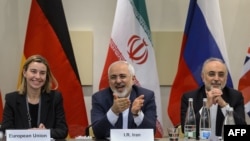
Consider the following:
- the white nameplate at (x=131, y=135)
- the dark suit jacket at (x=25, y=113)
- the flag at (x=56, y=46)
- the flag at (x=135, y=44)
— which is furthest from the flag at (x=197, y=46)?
the white nameplate at (x=131, y=135)

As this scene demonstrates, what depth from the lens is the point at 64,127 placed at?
346cm

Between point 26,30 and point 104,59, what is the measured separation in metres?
0.94

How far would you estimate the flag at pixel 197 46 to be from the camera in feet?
14.5

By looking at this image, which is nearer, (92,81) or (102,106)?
(102,106)

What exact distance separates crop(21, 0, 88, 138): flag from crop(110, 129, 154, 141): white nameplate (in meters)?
1.91

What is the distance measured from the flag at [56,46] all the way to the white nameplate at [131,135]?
6.27 ft

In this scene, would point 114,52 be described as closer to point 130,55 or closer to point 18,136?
point 130,55

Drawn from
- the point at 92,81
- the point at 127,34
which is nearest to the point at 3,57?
the point at 92,81

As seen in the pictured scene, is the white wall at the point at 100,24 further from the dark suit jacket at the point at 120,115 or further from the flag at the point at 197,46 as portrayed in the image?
the dark suit jacket at the point at 120,115

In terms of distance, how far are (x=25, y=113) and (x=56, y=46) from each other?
3.48 feet

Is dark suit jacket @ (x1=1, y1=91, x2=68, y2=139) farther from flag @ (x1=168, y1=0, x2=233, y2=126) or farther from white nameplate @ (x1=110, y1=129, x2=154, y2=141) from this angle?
flag @ (x1=168, y1=0, x2=233, y2=126)

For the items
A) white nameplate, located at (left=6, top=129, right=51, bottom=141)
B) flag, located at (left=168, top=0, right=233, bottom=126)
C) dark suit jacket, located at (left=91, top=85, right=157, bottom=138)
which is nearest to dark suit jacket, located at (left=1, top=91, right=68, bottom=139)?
dark suit jacket, located at (left=91, top=85, right=157, bottom=138)

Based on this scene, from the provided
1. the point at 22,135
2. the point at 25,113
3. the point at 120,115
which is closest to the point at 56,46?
the point at 25,113

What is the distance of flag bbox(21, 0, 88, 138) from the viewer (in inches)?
171
